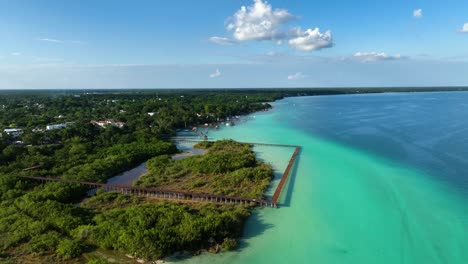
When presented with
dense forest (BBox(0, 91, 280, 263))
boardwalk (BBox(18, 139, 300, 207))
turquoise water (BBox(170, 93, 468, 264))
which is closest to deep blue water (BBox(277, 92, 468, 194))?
turquoise water (BBox(170, 93, 468, 264))

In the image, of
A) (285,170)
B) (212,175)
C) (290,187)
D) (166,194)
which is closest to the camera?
(166,194)

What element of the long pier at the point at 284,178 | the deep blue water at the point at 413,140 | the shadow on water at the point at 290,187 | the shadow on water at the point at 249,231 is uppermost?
the deep blue water at the point at 413,140

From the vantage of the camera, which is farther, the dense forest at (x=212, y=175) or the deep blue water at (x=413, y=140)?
the deep blue water at (x=413, y=140)

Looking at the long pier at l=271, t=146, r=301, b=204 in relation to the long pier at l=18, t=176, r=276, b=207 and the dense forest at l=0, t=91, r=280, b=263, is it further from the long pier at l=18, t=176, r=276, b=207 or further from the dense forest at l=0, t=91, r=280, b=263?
the dense forest at l=0, t=91, r=280, b=263

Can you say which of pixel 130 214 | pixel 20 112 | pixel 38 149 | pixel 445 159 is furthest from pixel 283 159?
pixel 20 112

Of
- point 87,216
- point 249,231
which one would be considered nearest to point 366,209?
point 249,231

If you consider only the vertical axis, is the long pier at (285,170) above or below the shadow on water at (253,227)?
above

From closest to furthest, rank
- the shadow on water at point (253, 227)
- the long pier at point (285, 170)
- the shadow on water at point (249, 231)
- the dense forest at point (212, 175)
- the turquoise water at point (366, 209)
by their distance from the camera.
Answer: the shadow on water at point (249, 231)
the turquoise water at point (366, 209)
the shadow on water at point (253, 227)
the long pier at point (285, 170)
the dense forest at point (212, 175)

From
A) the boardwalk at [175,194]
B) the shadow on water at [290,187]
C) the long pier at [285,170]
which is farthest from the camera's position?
the shadow on water at [290,187]

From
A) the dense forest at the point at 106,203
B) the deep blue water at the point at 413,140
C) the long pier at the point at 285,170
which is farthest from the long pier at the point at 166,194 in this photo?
the deep blue water at the point at 413,140

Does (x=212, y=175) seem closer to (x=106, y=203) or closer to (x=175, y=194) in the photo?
(x=175, y=194)

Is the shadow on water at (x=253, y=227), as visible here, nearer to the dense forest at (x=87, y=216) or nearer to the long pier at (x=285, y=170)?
the dense forest at (x=87, y=216)
